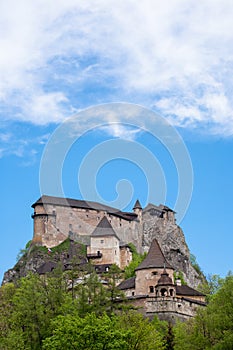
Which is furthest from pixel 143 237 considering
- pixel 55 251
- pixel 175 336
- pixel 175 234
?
pixel 175 336

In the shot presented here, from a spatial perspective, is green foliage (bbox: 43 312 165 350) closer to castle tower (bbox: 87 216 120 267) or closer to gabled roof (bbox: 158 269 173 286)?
gabled roof (bbox: 158 269 173 286)

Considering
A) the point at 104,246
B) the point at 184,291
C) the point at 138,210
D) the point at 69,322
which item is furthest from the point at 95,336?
the point at 138,210

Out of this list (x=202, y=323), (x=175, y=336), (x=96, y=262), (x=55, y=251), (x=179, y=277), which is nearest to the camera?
(x=202, y=323)

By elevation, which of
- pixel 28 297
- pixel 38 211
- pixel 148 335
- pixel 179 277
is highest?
pixel 38 211

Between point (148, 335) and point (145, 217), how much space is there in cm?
6522

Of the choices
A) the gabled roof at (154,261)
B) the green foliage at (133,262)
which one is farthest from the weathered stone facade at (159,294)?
the green foliage at (133,262)

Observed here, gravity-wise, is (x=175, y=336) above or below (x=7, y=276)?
below

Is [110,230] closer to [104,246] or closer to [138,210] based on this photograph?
[104,246]

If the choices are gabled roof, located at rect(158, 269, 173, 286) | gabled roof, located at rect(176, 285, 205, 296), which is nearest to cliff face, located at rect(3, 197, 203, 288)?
gabled roof, located at rect(176, 285, 205, 296)

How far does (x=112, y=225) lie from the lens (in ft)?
358

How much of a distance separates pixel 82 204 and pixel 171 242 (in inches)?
695

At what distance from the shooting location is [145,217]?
114 m

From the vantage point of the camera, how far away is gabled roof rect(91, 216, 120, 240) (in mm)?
97500

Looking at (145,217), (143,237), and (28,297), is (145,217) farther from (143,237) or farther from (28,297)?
(28,297)
